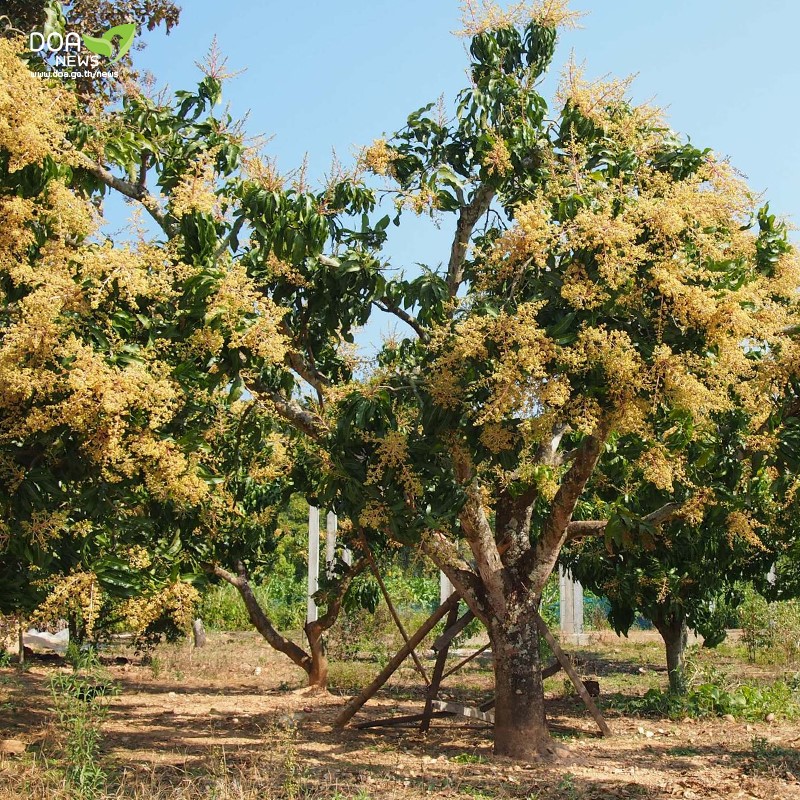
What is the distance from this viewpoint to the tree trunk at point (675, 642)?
8656mm

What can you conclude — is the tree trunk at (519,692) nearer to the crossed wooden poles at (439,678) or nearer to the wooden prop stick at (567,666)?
the wooden prop stick at (567,666)

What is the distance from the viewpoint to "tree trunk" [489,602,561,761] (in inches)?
237

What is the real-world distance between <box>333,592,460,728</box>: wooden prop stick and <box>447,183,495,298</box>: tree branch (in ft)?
7.78

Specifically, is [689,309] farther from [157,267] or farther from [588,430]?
[157,267]

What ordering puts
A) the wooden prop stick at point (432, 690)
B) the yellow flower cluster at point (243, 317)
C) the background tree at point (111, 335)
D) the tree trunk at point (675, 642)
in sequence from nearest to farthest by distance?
the background tree at point (111, 335) < the yellow flower cluster at point (243, 317) < the wooden prop stick at point (432, 690) < the tree trunk at point (675, 642)

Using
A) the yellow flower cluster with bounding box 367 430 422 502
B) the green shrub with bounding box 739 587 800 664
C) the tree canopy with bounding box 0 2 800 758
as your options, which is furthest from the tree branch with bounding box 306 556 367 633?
the green shrub with bounding box 739 587 800 664

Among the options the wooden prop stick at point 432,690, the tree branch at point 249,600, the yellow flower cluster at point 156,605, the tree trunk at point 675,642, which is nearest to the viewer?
the yellow flower cluster at point 156,605

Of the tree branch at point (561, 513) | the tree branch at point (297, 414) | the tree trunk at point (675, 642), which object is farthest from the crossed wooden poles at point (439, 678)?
the tree trunk at point (675, 642)

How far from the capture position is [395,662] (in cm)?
712

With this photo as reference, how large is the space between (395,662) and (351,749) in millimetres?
813

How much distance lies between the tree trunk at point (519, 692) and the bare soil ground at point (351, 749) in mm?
163

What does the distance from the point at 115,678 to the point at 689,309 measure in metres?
8.31

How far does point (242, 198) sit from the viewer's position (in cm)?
534

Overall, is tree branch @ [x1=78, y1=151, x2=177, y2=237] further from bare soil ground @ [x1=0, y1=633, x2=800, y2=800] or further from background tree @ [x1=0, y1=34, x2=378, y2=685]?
bare soil ground @ [x1=0, y1=633, x2=800, y2=800]
